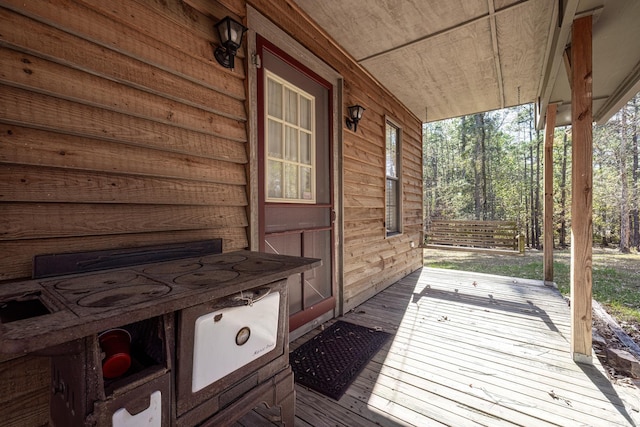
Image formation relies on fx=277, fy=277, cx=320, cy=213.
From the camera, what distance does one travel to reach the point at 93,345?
28.1 inches

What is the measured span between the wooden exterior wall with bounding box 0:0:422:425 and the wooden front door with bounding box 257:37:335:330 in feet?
0.92

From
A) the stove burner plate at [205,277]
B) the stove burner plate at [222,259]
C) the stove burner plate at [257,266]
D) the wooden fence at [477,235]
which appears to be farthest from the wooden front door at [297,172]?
the wooden fence at [477,235]

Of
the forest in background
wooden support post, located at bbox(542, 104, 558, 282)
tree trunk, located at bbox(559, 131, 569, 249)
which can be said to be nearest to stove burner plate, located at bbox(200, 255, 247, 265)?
wooden support post, located at bbox(542, 104, 558, 282)

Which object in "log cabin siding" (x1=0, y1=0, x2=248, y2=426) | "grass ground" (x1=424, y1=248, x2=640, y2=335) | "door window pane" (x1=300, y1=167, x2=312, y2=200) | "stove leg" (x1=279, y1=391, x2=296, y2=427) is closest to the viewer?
"log cabin siding" (x1=0, y1=0, x2=248, y2=426)

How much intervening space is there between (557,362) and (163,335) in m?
2.59

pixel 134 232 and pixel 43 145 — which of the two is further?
pixel 134 232

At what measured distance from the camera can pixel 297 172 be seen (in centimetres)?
246

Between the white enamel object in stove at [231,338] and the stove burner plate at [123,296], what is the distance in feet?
0.54

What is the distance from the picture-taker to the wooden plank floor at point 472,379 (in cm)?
150

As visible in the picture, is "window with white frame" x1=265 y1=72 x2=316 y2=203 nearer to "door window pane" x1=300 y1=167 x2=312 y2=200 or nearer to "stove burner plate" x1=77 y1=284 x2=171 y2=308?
"door window pane" x1=300 y1=167 x2=312 y2=200

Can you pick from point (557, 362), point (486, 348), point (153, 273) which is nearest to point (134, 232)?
point (153, 273)

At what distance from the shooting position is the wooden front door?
212 cm

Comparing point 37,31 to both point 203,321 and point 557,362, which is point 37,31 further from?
point 557,362

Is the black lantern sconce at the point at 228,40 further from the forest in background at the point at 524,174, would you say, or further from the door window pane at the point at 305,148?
the forest in background at the point at 524,174
